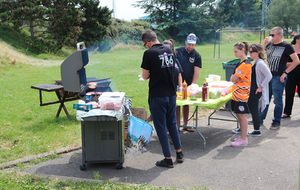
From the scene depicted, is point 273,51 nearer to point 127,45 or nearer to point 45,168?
point 45,168

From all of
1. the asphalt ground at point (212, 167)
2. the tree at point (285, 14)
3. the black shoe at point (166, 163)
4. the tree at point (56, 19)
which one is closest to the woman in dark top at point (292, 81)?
the asphalt ground at point (212, 167)

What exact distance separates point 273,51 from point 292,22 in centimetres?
4201

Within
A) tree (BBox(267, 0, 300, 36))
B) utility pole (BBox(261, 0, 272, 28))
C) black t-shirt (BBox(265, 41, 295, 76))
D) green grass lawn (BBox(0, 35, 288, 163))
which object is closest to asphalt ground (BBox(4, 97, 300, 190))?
green grass lawn (BBox(0, 35, 288, 163))

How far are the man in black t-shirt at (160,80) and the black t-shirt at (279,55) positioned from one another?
307cm

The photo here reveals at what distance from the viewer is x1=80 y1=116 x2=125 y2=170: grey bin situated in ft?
12.5

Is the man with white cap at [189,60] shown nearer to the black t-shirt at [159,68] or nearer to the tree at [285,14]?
the black t-shirt at [159,68]

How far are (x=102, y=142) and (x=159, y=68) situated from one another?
1.36 metres

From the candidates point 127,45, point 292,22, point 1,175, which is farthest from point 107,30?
point 292,22

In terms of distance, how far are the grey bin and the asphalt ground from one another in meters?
0.15

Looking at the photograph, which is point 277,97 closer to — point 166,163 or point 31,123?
point 166,163

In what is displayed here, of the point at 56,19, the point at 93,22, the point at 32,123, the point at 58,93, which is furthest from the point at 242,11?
the point at 32,123

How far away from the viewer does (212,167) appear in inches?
153

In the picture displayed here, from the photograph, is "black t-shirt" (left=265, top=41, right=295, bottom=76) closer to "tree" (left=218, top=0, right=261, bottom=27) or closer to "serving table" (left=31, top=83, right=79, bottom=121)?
"serving table" (left=31, top=83, right=79, bottom=121)

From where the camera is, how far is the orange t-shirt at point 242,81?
4.41m
